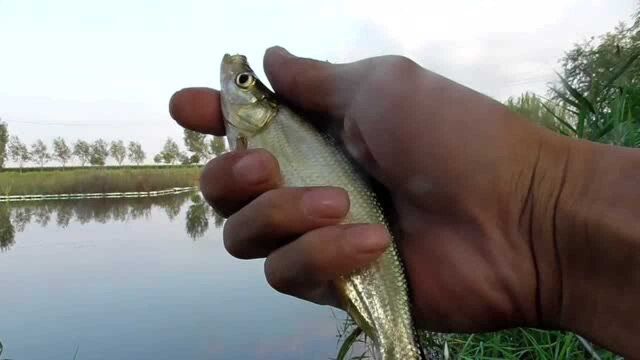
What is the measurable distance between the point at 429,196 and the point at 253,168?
613 millimetres

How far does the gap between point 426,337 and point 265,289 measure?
10.5 meters

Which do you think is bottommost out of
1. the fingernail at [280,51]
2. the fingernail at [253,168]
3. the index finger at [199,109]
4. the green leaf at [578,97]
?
the fingernail at [253,168]

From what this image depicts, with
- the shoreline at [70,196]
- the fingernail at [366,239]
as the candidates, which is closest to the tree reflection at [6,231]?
the shoreline at [70,196]

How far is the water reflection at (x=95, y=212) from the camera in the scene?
95.6 ft

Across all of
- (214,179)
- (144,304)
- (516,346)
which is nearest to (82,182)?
(144,304)

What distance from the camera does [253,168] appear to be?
210cm

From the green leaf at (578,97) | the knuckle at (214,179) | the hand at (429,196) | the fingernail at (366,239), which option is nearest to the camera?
the fingernail at (366,239)

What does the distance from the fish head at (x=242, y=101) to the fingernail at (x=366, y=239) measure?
0.56 m

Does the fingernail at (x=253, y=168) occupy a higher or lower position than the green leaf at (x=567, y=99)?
lower

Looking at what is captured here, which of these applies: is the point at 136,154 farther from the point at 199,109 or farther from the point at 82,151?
the point at 199,109

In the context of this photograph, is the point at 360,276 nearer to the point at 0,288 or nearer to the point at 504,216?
the point at 504,216

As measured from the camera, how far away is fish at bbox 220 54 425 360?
2000 mm

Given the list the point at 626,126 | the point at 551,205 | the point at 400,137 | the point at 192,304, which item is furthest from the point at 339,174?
the point at 192,304

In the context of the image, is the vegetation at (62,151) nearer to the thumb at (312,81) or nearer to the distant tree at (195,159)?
the distant tree at (195,159)
